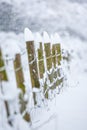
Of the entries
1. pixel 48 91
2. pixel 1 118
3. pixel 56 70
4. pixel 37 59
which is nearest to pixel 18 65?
pixel 1 118

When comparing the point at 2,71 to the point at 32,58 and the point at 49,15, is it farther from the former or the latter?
the point at 49,15

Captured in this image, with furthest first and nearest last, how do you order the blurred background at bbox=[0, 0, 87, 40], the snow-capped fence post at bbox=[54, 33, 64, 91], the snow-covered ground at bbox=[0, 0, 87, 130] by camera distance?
1. the blurred background at bbox=[0, 0, 87, 40]
2. the snow-covered ground at bbox=[0, 0, 87, 130]
3. the snow-capped fence post at bbox=[54, 33, 64, 91]

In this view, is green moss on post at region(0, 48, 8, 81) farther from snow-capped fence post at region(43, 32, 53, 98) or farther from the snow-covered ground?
the snow-covered ground

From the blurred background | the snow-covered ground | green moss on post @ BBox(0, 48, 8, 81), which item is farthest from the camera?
the blurred background

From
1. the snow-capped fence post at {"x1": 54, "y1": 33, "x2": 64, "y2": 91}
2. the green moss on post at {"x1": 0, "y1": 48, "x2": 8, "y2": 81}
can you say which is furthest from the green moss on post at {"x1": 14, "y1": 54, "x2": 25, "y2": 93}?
the snow-capped fence post at {"x1": 54, "y1": 33, "x2": 64, "y2": 91}

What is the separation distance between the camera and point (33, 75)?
4504 mm

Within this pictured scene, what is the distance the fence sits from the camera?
3264mm

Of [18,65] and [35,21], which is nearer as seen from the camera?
[18,65]

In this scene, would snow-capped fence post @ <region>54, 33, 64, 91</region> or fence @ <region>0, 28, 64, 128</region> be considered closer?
fence @ <region>0, 28, 64, 128</region>

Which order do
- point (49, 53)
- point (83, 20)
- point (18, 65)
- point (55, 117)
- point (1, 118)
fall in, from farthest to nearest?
1. point (83, 20)
2. point (49, 53)
3. point (55, 117)
4. point (18, 65)
5. point (1, 118)

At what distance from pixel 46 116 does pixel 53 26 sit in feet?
43.6

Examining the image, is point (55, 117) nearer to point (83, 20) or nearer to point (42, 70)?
point (42, 70)

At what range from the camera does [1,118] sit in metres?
3.15

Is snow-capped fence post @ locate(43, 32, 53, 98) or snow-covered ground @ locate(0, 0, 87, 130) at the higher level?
snow-covered ground @ locate(0, 0, 87, 130)
